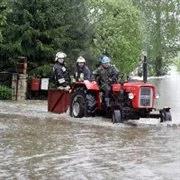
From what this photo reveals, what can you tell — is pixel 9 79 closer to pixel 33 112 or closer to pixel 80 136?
pixel 33 112

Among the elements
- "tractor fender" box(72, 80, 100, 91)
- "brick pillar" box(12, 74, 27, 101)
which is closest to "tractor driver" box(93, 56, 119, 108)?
"tractor fender" box(72, 80, 100, 91)

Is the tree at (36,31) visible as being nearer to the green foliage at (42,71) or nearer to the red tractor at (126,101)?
the green foliage at (42,71)

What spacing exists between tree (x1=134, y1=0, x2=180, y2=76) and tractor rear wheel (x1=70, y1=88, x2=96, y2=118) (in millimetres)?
49779

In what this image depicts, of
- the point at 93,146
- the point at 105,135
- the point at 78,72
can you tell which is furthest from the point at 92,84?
the point at 93,146

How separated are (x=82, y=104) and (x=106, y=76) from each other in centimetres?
121

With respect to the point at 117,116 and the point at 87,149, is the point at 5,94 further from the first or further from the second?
the point at 87,149

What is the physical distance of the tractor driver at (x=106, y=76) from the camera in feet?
54.1

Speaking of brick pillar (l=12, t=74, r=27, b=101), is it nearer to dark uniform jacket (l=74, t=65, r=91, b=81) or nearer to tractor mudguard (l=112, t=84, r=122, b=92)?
dark uniform jacket (l=74, t=65, r=91, b=81)

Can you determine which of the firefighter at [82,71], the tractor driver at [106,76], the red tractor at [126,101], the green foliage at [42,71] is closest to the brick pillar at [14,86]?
the green foliage at [42,71]

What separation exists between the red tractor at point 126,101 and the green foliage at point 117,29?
81.3ft

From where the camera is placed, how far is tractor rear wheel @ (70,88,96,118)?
1709cm

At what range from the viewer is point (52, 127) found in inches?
579

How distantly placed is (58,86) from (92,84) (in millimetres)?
2765

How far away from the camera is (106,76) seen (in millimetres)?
16828
